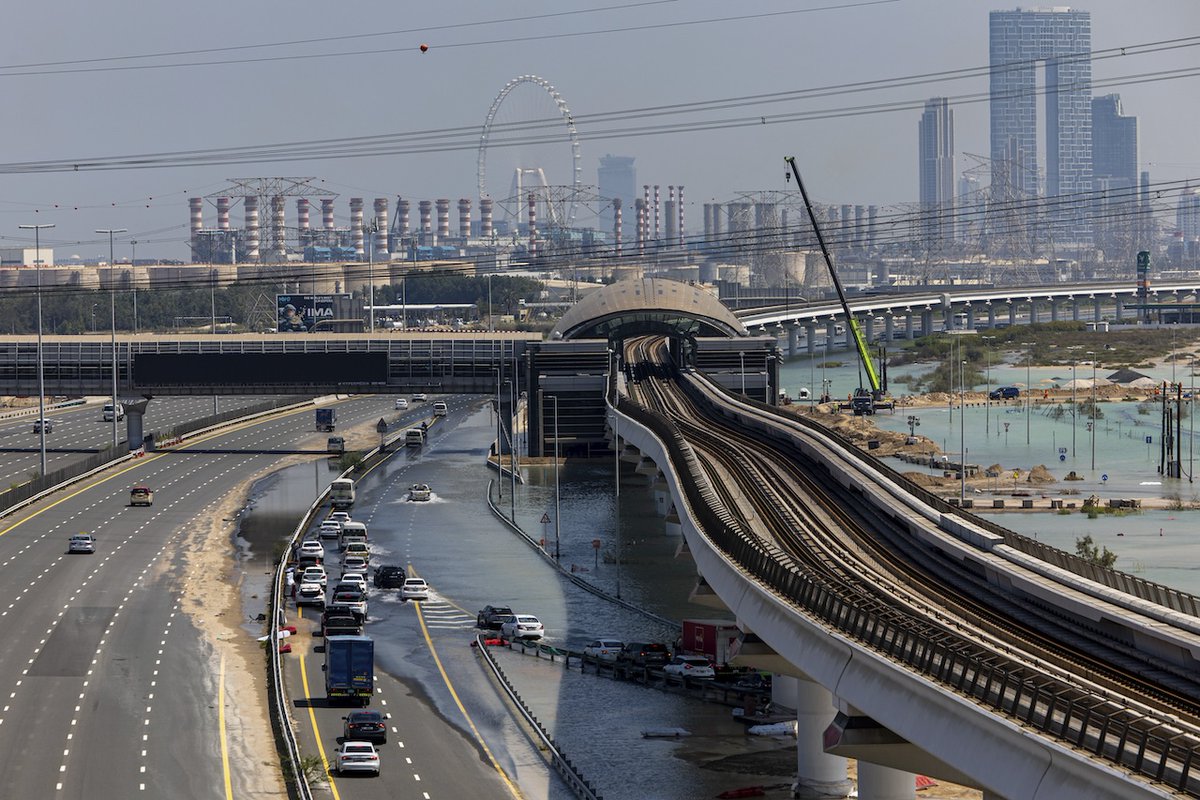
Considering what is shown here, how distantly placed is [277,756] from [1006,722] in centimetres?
1945

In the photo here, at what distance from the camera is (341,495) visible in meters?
73.7

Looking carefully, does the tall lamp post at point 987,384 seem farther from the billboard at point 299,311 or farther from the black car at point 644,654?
the black car at point 644,654

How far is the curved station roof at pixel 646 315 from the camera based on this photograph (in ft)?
330

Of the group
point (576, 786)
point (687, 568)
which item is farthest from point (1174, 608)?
point (687, 568)

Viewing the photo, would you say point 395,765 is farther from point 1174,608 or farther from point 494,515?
point 494,515

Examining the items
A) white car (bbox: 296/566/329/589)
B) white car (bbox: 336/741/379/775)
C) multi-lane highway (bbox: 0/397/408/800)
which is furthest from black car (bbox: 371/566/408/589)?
white car (bbox: 336/741/379/775)

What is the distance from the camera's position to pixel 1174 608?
85.0 ft

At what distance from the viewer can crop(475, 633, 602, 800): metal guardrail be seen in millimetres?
32531

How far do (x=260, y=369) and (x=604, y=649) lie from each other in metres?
52.9

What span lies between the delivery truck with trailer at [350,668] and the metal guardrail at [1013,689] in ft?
37.2

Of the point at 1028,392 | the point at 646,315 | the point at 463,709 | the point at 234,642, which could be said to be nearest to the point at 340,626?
the point at 234,642

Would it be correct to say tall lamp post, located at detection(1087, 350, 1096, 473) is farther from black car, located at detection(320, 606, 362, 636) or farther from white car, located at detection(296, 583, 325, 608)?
black car, located at detection(320, 606, 362, 636)

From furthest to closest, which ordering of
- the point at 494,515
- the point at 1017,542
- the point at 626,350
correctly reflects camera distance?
the point at 626,350 < the point at 494,515 < the point at 1017,542

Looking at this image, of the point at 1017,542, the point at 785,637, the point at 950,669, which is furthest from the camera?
the point at 1017,542
